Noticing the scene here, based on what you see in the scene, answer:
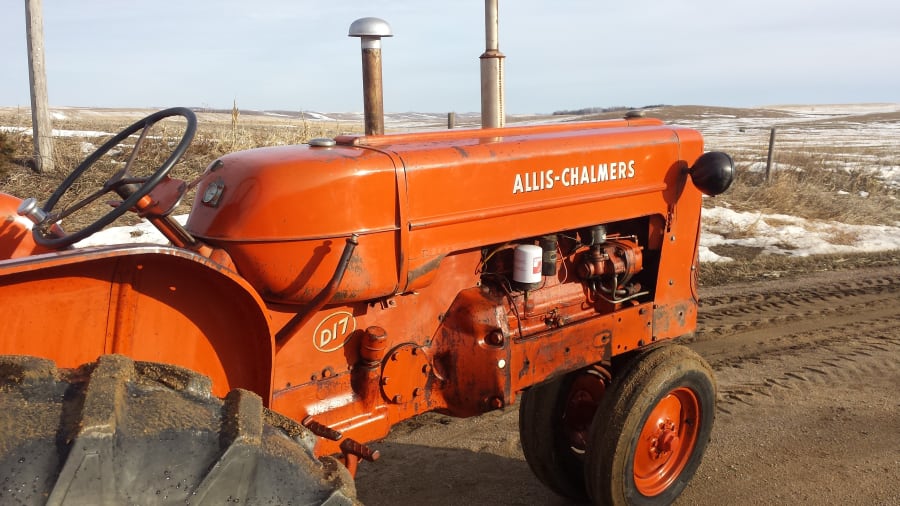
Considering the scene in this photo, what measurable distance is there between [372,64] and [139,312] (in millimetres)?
1552

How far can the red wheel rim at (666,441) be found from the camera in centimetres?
326

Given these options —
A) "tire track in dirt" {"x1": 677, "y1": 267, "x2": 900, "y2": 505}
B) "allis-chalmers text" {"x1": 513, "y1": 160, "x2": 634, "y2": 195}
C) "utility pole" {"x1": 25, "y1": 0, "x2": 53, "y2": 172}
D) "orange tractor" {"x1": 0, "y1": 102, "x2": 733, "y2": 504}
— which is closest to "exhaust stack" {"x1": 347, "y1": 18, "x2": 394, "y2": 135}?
"orange tractor" {"x1": 0, "y1": 102, "x2": 733, "y2": 504}

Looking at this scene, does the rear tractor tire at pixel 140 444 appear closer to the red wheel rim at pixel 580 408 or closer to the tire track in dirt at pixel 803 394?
the red wheel rim at pixel 580 408

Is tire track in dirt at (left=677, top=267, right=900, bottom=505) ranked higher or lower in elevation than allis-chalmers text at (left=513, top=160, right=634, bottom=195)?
lower

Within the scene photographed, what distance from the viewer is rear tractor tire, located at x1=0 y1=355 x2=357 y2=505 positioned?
1343mm

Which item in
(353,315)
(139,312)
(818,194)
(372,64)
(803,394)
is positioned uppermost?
(372,64)

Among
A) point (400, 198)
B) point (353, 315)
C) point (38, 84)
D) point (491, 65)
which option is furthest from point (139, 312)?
point (38, 84)

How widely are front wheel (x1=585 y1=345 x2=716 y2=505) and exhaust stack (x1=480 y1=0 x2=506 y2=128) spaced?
2.03 metres

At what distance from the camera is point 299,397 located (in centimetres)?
250

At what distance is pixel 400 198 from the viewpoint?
8.12 ft

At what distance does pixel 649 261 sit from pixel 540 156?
0.91m

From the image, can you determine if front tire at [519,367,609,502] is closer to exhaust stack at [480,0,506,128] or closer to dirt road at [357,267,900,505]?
dirt road at [357,267,900,505]

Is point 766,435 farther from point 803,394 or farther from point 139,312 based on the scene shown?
point 139,312

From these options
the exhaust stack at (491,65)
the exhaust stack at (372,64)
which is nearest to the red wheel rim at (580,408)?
the exhaust stack at (372,64)
